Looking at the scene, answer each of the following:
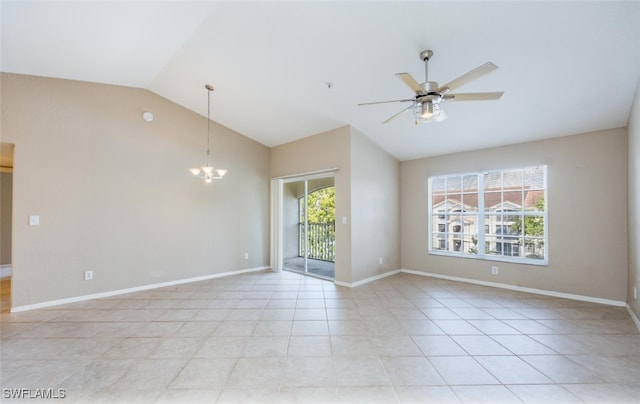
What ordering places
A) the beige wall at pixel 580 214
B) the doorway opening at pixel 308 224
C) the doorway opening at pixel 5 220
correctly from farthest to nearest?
the doorway opening at pixel 308 224, the doorway opening at pixel 5 220, the beige wall at pixel 580 214

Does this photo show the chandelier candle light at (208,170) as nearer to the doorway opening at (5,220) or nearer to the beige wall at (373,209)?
the beige wall at (373,209)

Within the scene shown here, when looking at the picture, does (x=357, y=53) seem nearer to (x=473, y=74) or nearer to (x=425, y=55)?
(x=425, y=55)

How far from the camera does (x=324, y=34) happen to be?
2867 mm

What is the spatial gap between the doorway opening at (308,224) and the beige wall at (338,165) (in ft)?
1.46

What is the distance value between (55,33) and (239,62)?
199cm

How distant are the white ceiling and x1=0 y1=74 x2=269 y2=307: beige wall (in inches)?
18.1

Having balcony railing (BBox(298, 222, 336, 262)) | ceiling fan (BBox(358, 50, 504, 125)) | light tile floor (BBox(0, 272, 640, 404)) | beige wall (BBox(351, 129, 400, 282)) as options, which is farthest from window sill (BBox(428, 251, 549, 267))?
ceiling fan (BBox(358, 50, 504, 125))

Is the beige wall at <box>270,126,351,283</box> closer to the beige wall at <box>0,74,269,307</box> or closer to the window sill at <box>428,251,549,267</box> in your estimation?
the beige wall at <box>0,74,269,307</box>

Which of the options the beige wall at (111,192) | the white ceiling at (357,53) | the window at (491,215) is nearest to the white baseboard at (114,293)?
the beige wall at (111,192)

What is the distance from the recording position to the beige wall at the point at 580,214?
12.2 ft

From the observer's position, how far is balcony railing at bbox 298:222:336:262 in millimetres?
6422

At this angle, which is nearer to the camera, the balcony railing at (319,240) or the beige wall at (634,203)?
the beige wall at (634,203)

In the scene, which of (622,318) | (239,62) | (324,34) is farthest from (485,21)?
(622,318)

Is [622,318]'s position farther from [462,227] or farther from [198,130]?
[198,130]
